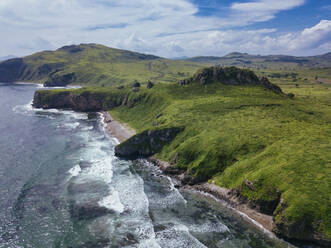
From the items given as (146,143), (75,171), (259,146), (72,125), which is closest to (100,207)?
(75,171)

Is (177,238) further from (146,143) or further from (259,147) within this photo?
(146,143)

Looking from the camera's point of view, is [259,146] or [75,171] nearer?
[259,146]

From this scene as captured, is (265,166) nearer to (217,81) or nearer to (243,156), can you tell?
(243,156)

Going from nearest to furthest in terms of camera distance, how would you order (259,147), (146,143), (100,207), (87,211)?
(87,211) < (100,207) < (259,147) < (146,143)

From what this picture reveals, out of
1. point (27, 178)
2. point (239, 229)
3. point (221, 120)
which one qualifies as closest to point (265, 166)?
point (239, 229)

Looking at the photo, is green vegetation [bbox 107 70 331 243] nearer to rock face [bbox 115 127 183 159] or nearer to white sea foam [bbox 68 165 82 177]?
rock face [bbox 115 127 183 159]

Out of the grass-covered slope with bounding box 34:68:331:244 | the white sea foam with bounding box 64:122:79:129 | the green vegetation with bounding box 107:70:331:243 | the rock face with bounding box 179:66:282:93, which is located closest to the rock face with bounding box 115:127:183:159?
the grass-covered slope with bounding box 34:68:331:244

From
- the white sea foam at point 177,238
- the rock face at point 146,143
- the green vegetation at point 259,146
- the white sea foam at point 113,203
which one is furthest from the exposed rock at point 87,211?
the rock face at point 146,143

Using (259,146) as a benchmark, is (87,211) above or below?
below
